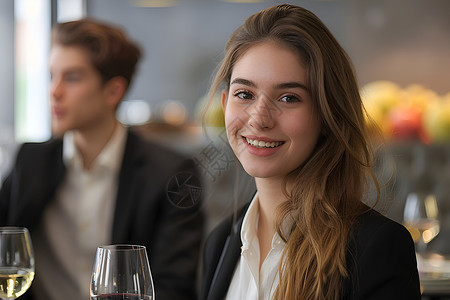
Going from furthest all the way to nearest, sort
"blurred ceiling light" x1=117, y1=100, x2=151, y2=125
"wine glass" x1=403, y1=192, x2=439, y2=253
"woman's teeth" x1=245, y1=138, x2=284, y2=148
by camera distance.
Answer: "blurred ceiling light" x1=117, y1=100, x2=151, y2=125
"wine glass" x1=403, y1=192, x2=439, y2=253
"woman's teeth" x1=245, y1=138, x2=284, y2=148

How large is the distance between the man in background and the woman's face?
74 centimetres

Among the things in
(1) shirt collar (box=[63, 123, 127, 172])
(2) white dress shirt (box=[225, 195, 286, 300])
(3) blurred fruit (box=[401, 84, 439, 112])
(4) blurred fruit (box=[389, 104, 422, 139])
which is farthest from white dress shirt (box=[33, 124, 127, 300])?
(3) blurred fruit (box=[401, 84, 439, 112])

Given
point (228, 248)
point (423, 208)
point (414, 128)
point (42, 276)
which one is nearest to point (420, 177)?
point (414, 128)

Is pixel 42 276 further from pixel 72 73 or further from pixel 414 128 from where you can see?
pixel 414 128

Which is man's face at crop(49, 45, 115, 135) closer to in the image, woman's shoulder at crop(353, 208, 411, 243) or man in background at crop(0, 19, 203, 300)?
man in background at crop(0, 19, 203, 300)

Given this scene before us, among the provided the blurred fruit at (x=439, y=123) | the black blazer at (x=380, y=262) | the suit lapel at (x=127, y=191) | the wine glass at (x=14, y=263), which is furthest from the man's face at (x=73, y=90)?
the blurred fruit at (x=439, y=123)

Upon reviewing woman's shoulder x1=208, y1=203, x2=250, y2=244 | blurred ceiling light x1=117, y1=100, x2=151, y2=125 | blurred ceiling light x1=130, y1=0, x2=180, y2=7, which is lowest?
blurred ceiling light x1=117, y1=100, x2=151, y2=125

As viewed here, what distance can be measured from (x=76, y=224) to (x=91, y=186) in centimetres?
11

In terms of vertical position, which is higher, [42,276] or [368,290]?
[368,290]

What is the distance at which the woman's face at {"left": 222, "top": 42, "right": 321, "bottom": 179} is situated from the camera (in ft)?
3.34

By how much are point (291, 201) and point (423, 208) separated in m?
1.08

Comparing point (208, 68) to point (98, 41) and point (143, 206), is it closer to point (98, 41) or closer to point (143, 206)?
point (98, 41)

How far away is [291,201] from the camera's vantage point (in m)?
1.09

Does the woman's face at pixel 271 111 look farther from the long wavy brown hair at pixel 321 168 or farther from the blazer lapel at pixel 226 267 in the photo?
the blazer lapel at pixel 226 267
